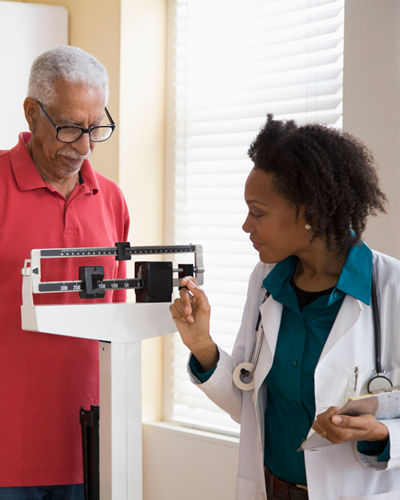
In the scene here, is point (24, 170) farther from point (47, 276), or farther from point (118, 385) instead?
point (118, 385)

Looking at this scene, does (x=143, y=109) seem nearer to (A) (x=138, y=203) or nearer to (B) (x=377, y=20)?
(A) (x=138, y=203)

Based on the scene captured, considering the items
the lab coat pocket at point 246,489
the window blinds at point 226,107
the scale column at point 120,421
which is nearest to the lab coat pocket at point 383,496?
the lab coat pocket at point 246,489

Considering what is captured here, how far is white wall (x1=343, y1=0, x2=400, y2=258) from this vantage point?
7.31 feet

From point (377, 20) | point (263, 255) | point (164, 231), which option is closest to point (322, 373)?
point (263, 255)

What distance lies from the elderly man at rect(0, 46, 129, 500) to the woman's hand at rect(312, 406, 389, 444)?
65cm

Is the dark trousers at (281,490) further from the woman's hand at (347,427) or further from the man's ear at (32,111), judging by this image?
the man's ear at (32,111)

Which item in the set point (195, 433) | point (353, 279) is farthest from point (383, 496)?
point (195, 433)

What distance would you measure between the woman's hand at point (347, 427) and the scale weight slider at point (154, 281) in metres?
0.47

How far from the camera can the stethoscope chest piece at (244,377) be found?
1.58 meters

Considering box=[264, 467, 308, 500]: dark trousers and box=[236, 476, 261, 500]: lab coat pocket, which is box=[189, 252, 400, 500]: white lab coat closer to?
box=[264, 467, 308, 500]: dark trousers

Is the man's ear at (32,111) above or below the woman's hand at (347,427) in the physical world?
above

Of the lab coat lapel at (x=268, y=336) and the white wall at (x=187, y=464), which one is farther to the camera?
the white wall at (x=187, y=464)

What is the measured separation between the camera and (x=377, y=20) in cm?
227

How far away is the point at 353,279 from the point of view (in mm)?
1469
